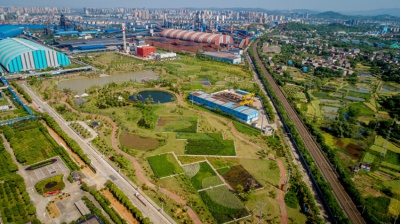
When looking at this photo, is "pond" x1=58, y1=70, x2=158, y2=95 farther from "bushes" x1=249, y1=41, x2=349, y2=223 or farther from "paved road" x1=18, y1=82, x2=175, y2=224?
"bushes" x1=249, y1=41, x2=349, y2=223

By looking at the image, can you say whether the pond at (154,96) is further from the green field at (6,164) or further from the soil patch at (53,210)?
the soil patch at (53,210)

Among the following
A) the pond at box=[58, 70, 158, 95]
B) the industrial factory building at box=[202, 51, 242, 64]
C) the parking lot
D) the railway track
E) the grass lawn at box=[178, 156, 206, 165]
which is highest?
the industrial factory building at box=[202, 51, 242, 64]

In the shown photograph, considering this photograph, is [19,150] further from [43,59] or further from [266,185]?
[43,59]

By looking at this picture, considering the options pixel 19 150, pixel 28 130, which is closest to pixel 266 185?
pixel 19 150

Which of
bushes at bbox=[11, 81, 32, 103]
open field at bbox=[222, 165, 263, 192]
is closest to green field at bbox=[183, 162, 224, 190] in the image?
open field at bbox=[222, 165, 263, 192]

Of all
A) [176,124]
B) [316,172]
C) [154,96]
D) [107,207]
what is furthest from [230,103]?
[107,207]

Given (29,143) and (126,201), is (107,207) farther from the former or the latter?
(29,143)
